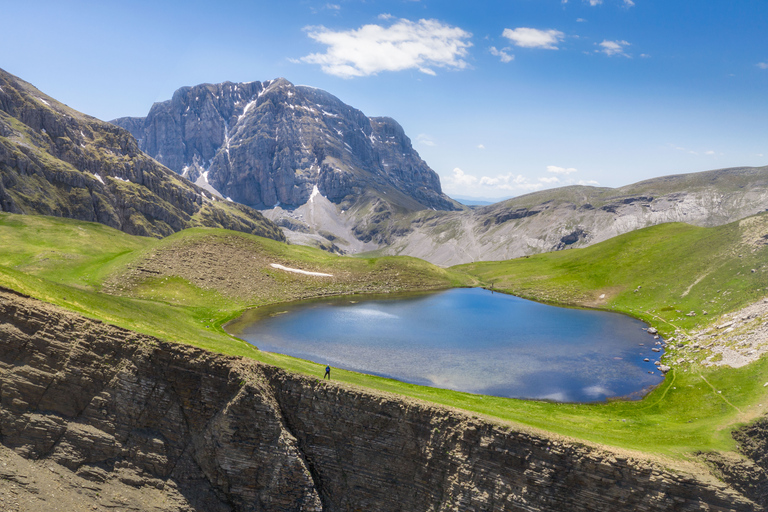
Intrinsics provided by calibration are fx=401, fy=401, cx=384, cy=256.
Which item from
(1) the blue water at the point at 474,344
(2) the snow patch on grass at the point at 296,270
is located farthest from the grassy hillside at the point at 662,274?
(2) the snow patch on grass at the point at 296,270

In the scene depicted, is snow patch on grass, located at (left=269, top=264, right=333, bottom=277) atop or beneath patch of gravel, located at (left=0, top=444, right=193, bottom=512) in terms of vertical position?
atop

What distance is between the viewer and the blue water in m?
42.6

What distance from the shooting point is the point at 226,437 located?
25.1 meters

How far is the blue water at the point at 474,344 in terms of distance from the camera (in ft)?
140

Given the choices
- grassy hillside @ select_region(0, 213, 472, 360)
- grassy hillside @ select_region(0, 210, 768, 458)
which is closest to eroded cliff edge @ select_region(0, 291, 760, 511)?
grassy hillside @ select_region(0, 210, 768, 458)

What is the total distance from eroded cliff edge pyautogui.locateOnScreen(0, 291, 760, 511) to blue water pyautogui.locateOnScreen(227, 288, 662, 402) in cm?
1537

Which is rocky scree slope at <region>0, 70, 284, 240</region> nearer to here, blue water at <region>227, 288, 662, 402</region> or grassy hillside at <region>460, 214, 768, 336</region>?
blue water at <region>227, 288, 662, 402</region>

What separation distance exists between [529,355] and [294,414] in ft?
112

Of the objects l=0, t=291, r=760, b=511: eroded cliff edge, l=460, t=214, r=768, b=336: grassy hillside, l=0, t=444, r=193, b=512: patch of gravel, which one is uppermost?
l=460, t=214, r=768, b=336: grassy hillside

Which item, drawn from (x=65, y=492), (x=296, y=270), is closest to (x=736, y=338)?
(x=65, y=492)

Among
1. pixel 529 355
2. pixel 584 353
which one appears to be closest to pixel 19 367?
pixel 529 355

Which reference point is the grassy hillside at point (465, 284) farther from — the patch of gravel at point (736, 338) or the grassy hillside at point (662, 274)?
the patch of gravel at point (736, 338)

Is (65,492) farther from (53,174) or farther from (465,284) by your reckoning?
(53,174)

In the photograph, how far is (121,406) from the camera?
989 inches
